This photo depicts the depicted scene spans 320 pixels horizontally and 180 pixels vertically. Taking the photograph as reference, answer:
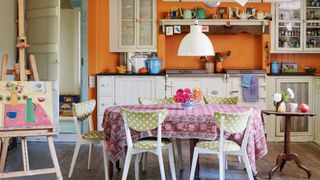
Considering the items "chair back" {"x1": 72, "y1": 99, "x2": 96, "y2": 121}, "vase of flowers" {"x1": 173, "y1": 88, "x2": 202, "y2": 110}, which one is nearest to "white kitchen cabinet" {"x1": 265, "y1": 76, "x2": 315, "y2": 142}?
"vase of flowers" {"x1": 173, "y1": 88, "x2": 202, "y2": 110}

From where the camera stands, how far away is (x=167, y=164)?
214 inches

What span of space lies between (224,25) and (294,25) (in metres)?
1.18

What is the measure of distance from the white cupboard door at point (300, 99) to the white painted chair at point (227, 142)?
290 cm

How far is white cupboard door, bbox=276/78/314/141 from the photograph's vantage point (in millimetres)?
6859

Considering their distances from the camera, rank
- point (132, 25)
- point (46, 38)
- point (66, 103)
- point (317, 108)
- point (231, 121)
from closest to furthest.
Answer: point (231, 121) → point (46, 38) → point (317, 108) → point (132, 25) → point (66, 103)

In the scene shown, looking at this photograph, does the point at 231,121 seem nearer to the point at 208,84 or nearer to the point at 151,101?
the point at 151,101

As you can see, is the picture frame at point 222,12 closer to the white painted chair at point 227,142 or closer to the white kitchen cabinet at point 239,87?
the white kitchen cabinet at point 239,87

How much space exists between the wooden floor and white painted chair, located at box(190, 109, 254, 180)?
2.47 ft

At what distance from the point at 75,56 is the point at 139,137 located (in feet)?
14.9

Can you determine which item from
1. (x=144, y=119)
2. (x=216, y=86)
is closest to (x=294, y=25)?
(x=216, y=86)

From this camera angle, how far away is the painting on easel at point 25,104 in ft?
13.6

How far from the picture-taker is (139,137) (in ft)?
14.4

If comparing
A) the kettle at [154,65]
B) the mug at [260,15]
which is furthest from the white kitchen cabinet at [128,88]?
the mug at [260,15]

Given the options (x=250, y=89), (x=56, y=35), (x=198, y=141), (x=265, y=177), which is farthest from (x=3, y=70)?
(x=250, y=89)
